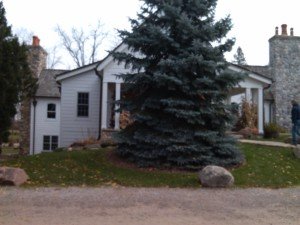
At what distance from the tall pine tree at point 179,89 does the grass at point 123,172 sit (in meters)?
0.70

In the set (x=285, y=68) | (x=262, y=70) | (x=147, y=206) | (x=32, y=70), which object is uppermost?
(x=262, y=70)

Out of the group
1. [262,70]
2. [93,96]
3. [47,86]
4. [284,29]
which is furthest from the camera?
[262,70]

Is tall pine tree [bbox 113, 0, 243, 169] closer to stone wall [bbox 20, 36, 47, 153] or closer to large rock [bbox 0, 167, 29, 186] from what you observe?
large rock [bbox 0, 167, 29, 186]

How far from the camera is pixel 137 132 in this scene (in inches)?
572

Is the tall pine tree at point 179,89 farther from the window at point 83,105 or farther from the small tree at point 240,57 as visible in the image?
the small tree at point 240,57

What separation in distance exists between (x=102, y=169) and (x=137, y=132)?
1.67m

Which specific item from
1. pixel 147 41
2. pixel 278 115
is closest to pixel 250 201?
pixel 147 41

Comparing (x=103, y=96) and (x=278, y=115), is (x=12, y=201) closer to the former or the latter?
(x=103, y=96)

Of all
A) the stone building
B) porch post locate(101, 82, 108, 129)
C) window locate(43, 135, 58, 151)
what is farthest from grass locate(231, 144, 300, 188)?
window locate(43, 135, 58, 151)

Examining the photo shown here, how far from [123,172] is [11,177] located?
10.9 ft

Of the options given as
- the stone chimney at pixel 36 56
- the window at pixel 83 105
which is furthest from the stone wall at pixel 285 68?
A: the stone chimney at pixel 36 56

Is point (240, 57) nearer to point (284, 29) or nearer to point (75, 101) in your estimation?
point (284, 29)

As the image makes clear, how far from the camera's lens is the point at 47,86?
33500 mm

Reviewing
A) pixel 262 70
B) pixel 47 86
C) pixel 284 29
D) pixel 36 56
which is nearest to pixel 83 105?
pixel 47 86
